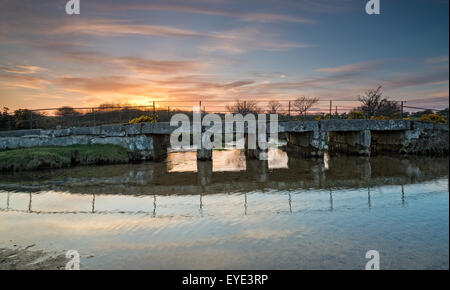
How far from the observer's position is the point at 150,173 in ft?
51.2

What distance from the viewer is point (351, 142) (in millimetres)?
22812

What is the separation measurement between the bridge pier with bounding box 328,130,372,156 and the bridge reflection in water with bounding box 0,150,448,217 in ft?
10.3

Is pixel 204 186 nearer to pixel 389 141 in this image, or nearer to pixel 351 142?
pixel 351 142

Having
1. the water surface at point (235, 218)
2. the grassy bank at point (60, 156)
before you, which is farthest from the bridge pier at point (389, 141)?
the grassy bank at point (60, 156)

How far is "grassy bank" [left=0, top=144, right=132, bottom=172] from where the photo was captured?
656 inches

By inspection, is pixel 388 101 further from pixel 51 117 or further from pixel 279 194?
pixel 51 117

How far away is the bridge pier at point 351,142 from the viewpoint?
20.9 metres

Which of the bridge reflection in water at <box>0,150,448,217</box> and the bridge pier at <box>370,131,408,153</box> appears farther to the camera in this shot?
the bridge pier at <box>370,131,408,153</box>

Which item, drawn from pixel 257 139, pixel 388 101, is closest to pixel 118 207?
pixel 257 139

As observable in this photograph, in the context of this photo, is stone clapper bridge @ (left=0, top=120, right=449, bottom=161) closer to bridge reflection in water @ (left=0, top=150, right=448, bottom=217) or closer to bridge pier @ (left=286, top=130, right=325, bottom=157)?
bridge pier @ (left=286, top=130, right=325, bottom=157)
